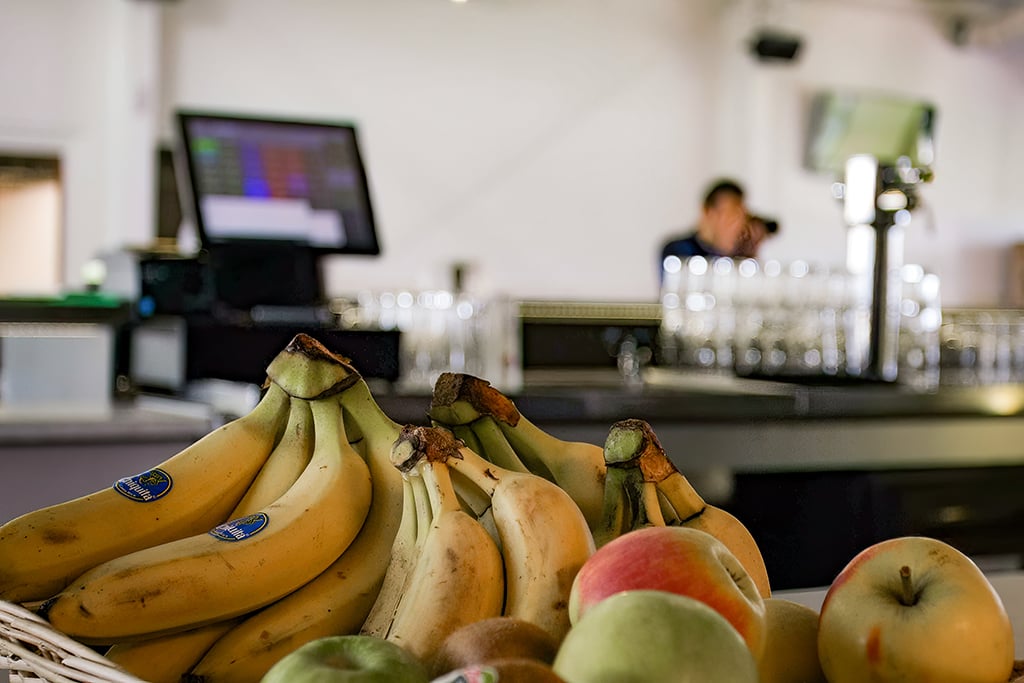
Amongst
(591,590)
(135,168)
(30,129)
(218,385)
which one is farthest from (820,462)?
(30,129)

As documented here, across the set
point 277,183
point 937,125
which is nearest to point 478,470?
point 277,183

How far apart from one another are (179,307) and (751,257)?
230cm

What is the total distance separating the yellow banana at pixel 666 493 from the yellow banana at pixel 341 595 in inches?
7.7

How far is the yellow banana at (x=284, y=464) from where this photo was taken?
3.01ft

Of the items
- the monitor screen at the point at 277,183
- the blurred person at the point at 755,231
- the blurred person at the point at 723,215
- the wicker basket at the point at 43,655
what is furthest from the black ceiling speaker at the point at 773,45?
the wicker basket at the point at 43,655

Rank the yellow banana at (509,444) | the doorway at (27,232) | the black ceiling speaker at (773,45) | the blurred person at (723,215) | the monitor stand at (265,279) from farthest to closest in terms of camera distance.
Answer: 1. the black ceiling speaker at (773,45)
2. the doorway at (27,232)
3. the blurred person at (723,215)
4. the monitor stand at (265,279)
5. the yellow banana at (509,444)

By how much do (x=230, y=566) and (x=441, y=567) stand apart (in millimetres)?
149

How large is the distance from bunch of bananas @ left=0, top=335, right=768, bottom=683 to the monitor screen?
1704mm

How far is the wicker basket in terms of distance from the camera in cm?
59

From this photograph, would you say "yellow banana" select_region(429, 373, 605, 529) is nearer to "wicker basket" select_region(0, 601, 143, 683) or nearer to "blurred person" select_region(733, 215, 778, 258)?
"wicker basket" select_region(0, 601, 143, 683)

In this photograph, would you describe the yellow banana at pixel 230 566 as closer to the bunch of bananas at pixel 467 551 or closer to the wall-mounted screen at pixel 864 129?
the bunch of bananas at pixel 467 551

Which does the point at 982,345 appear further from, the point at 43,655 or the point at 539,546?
the point at 43,655

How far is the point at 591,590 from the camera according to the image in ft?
2.09

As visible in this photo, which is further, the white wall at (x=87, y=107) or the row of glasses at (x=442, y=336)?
the white wall at (x=87, y=107)
